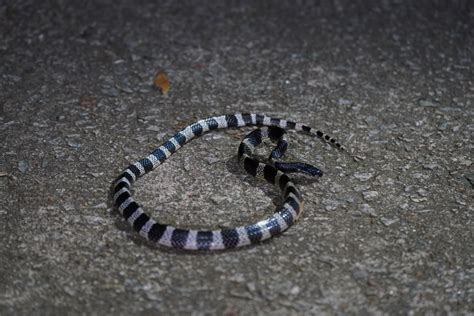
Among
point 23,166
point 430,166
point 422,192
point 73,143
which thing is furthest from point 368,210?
point 23,166

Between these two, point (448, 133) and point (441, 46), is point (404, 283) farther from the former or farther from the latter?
point (441, 46)

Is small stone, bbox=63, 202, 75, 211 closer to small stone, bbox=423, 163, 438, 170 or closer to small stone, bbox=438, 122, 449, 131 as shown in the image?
small stone, bbox=423, 163, 438, 170

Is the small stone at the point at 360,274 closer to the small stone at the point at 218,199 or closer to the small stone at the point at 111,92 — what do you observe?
the small stone at the point at 218,199

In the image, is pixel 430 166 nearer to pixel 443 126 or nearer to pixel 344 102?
pixel 443 126

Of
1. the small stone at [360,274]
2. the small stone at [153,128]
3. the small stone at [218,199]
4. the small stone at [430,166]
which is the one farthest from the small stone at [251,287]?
the small stone at [153,128]

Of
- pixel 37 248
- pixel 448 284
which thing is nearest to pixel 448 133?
pixel 448 284

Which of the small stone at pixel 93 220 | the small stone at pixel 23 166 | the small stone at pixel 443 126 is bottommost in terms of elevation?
the small stone at pixel 23 166

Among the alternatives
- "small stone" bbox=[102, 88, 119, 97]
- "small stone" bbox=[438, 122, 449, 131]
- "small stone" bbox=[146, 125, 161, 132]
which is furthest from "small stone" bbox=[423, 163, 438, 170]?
"small stone" bbox=[102, 88, 119, 97]
